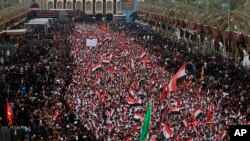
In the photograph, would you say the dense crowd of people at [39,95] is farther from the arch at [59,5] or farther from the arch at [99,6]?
the arch at [59,5]

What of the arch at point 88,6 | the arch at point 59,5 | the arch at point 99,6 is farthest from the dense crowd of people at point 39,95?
the arch at point 59,5

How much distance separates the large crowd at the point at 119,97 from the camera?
16719mm

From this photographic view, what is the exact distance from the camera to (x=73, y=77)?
27.6m

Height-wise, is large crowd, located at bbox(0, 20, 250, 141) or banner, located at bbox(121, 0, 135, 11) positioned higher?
large crowd, located at bbox(0, 20, 250, 141)

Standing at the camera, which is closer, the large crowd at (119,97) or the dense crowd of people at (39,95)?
the dense crowd of people at (39,95)

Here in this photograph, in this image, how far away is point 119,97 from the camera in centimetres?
2242

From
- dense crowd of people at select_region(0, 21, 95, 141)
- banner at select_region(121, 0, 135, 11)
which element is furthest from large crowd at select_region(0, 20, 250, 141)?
banner at select_region(121, 0, 135, 11)

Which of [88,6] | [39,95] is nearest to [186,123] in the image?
[39,95]

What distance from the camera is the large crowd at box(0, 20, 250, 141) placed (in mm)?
16719

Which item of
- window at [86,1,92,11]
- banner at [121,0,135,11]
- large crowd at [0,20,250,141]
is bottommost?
window at [86,1,92,11]

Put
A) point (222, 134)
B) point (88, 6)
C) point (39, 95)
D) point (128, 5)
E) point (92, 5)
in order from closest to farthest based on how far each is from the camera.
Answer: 1. point (222, 134)
2. point (39, 95)
3. point (128, 5)
4. point (92, 5)
5. point (88, 6)

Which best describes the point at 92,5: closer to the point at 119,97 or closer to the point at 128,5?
the point at 128,5

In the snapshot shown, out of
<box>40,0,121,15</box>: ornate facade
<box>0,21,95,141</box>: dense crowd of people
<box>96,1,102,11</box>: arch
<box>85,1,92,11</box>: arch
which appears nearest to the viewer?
<box>0,21,95,141</box>: dense crowd of people

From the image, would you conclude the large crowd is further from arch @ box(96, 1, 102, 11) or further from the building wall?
arch @ box(96, 1, 102, 11)
